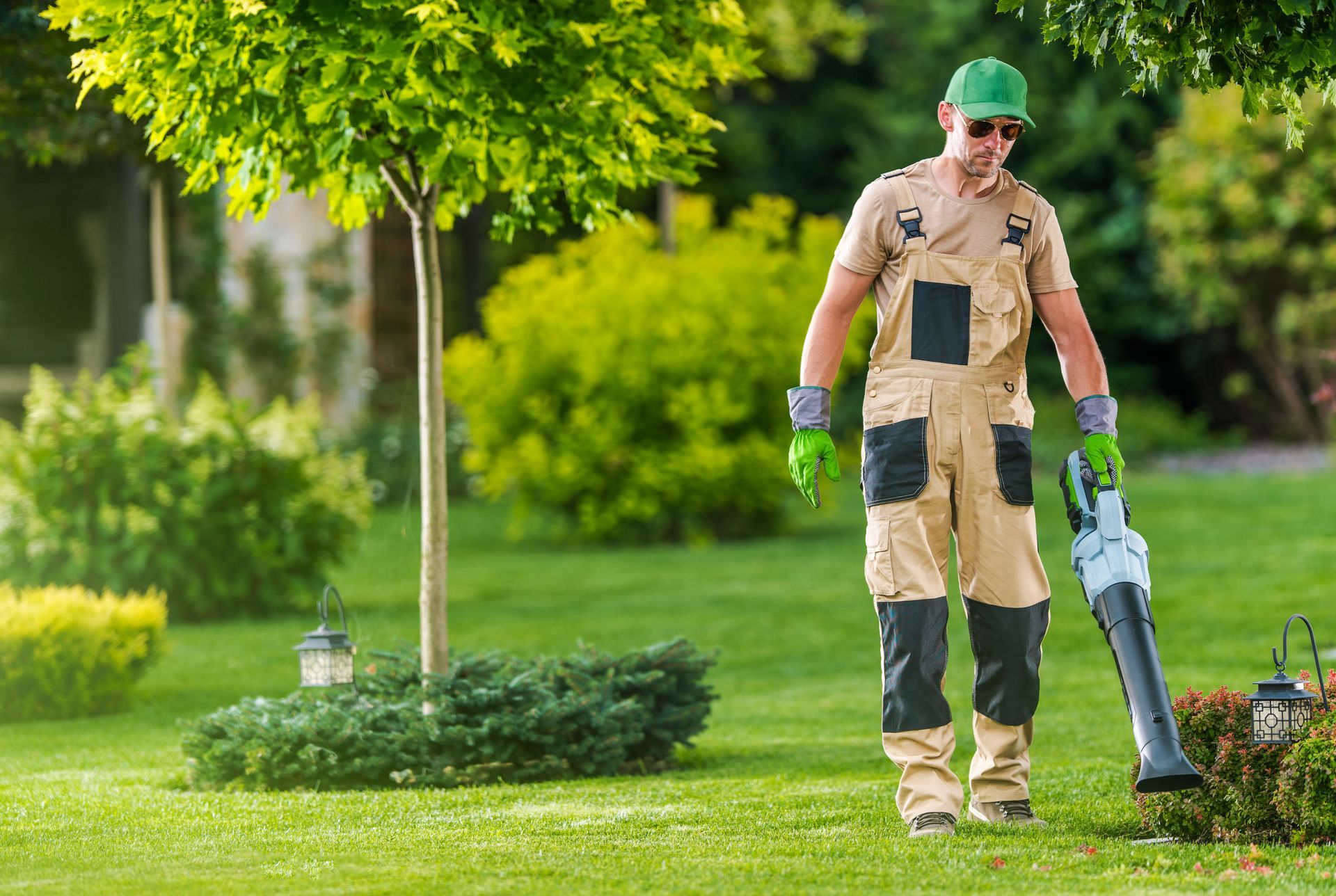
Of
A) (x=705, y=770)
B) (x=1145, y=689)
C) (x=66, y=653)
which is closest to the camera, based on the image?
(x=1145, y=689)

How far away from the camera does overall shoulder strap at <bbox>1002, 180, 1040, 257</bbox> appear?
4.71 meters

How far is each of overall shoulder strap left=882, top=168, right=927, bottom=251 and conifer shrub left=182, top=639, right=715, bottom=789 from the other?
2.32 meters

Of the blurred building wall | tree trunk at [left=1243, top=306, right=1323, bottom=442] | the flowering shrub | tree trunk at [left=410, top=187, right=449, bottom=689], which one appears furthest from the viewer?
tree trunk at [left=1243, top=306, right=1323, bottom=442]

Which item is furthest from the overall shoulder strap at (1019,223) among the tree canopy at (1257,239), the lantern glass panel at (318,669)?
the tree canopy at (1257,239)

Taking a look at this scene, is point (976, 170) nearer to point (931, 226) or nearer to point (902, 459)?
point (931, 226)

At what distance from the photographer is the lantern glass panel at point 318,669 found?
589cm

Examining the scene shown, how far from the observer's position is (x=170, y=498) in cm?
A: 1083

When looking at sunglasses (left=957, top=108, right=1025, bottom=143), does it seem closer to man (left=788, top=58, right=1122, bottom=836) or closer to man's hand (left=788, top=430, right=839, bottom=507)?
man (left=788, top=58, right=1122, bottom=836)

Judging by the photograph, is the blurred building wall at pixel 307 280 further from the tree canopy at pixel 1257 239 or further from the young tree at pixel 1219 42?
the young tree at pixel 1219 42

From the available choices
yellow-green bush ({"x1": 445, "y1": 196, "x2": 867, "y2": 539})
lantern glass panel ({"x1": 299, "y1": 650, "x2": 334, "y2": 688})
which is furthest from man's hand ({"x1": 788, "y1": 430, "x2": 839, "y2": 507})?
yellow-green bush ({"x1": 445, "y1": 196, "x2": 867, "y2": 539})

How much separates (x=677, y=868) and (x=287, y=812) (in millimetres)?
1586

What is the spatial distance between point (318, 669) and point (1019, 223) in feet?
9.30

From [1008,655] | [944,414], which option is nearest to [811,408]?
[944,414]

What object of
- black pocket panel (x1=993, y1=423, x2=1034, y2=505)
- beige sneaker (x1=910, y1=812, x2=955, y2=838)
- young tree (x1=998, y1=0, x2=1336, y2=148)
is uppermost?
young tree (x1=998, y1=0, x2=1336, y2=148)
